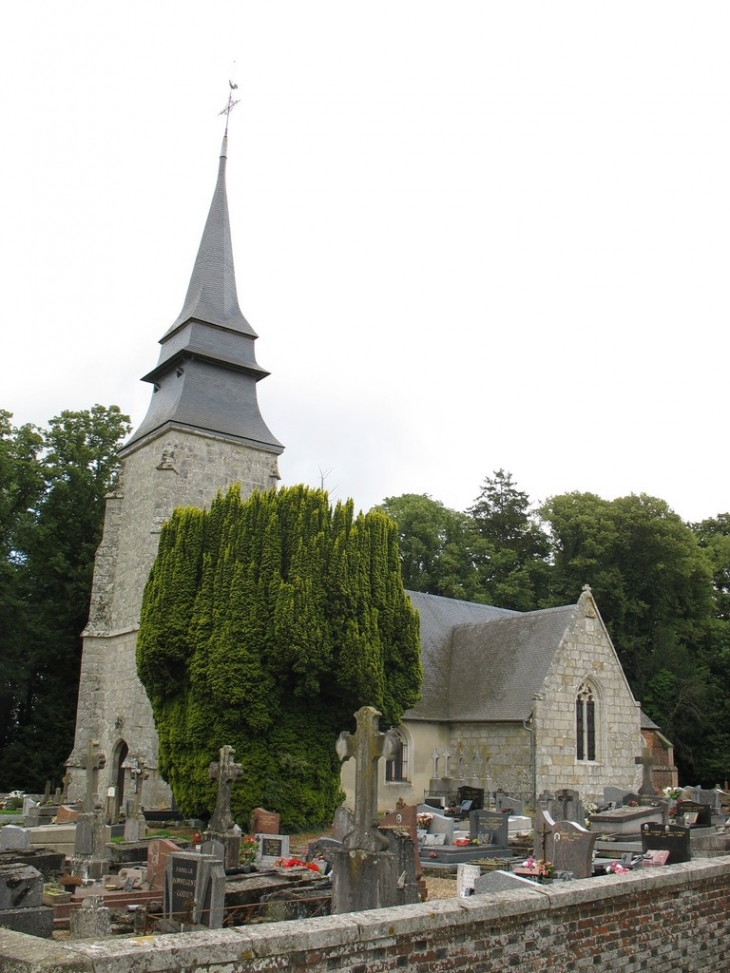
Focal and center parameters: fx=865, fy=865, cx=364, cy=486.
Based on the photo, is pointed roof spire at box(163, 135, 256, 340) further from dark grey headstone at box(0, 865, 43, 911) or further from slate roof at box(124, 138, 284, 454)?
dark grey headstone at box(0, 865, 43, 911)

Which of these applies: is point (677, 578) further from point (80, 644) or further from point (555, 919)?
point (555, 919)

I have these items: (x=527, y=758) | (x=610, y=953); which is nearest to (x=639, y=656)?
(x=527, y=758)

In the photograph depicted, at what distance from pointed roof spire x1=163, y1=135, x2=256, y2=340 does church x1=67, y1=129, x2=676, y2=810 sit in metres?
0.08

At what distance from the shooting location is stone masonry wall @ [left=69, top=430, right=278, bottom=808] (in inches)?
908

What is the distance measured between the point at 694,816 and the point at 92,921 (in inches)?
483

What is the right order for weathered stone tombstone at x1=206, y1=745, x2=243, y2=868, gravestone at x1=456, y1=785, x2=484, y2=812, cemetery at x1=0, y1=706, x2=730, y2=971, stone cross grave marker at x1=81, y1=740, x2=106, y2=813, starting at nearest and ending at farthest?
cemetery at x1=0, y1=706, x2=730, y2=971 → weathered stone tombstone at x1=206, y1=745, x2=243, y2=868 → stone cross grave marker at x1=81, y1=740, x2=106, y2=813 → gravestone at x1=456, y1=785, x2=484, y2=812

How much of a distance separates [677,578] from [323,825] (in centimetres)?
2590

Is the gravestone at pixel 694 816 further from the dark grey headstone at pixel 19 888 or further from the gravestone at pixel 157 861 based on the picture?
the dark grey headstone at pixel 19 888

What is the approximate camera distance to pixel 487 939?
5.18 m

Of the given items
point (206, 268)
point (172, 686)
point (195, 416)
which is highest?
point (206, 268)

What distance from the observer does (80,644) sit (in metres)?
31.7

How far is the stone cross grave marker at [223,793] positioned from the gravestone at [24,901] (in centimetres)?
428

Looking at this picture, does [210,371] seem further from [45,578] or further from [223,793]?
[223,793]

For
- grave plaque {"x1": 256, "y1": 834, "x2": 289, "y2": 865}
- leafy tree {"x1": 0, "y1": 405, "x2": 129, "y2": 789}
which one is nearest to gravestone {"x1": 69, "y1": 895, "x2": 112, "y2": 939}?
grave plaque {"x1": 256, "y1": 834, "x2": 289, "y2": 865}
